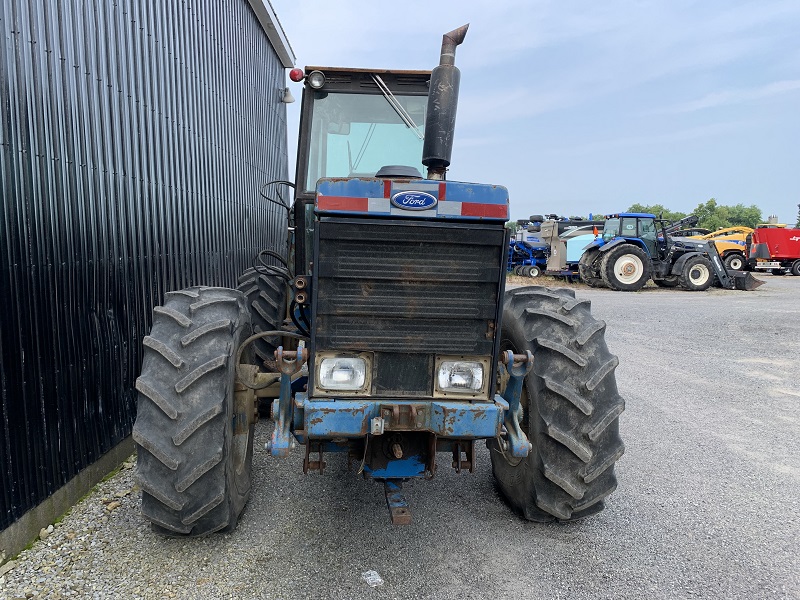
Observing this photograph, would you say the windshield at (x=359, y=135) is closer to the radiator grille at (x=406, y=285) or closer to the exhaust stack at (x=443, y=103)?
the exhaust stack at (x=443, y=103)

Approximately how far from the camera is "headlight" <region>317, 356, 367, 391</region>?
279 centimetres

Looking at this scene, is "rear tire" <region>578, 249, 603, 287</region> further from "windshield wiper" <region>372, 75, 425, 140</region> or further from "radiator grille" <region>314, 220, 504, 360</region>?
"radiator grille" <region>314, 220, 504, 360</region>

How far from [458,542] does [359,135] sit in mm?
2898

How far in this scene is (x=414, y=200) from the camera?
8.70 ft

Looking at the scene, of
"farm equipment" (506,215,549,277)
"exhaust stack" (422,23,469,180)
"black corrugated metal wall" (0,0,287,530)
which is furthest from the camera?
"farm equipment" (506,215,549,277)

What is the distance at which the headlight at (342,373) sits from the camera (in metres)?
2.79

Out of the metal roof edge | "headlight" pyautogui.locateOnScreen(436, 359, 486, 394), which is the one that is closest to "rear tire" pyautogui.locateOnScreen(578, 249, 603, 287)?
the metal roof edge

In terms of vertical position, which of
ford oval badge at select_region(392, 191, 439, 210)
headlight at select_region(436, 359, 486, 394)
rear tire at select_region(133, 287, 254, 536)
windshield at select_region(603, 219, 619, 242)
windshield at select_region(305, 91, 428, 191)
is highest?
windshield at select_region(305, 91, 428, 191)

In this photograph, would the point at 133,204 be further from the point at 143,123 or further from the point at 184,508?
the point at 184,508

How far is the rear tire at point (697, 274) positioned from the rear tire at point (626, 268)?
4.55 ft

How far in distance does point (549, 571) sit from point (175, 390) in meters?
2.11

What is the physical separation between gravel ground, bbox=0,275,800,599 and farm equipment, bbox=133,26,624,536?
0.22m

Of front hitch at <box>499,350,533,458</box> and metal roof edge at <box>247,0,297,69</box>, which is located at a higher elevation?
metal roof edge at <box>247,0,297,69</box>

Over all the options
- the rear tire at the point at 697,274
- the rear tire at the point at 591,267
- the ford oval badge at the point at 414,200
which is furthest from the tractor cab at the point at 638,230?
the ford oval badge at the point at 414,200
